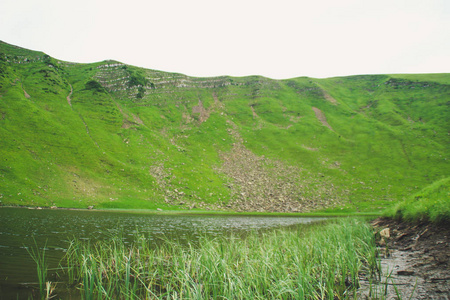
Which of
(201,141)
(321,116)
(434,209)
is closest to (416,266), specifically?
(434,209)

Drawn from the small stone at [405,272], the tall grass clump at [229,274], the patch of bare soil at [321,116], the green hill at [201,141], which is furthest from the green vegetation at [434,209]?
the patch of bare soil at [321,116]

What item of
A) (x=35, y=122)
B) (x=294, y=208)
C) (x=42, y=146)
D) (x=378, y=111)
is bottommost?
(x=294, y=208)

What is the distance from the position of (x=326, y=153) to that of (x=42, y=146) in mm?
130184

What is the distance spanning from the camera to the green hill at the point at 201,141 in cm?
8006

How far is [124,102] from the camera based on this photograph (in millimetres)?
148500

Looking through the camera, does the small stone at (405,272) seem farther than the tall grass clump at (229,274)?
Yes

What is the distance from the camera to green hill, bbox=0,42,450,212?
80062 millimetres

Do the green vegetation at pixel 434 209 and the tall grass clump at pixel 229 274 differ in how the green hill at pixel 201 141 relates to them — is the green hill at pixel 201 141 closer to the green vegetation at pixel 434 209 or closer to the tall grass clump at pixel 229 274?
the green vegetation at pixel 434 209

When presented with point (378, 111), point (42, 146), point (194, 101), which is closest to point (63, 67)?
point (194, 101)

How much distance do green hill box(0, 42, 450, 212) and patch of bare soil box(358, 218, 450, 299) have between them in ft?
232

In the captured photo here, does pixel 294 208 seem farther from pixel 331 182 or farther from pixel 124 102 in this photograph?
pixel 124 102

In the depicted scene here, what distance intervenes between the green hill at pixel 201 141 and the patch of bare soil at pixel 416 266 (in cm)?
7082

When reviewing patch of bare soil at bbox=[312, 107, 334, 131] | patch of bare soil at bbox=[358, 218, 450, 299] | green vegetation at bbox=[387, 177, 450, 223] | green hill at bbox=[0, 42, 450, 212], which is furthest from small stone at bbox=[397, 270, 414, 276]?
patch of bare soil at bbox=[312, 107, 334, 131]

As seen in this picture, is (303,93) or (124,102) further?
(303,93)
